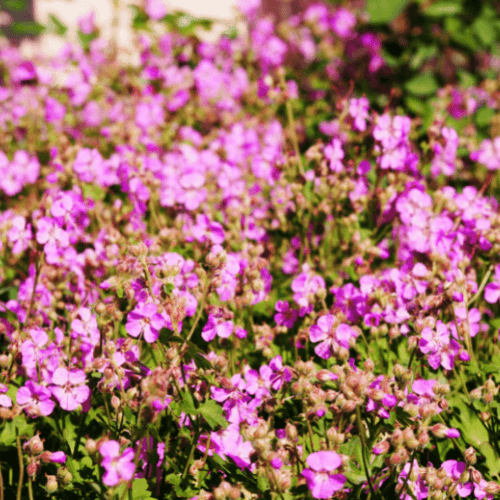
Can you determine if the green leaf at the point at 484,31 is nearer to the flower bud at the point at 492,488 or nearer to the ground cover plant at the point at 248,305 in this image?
the ground cover plant at the point at 248,305

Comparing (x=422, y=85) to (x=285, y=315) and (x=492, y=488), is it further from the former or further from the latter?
(x=492, y=488)

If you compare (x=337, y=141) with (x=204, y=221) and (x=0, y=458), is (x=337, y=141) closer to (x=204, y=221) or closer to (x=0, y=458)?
(x=204, y=221)

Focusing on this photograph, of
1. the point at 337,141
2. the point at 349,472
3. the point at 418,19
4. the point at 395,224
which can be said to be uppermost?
the point at 418,19

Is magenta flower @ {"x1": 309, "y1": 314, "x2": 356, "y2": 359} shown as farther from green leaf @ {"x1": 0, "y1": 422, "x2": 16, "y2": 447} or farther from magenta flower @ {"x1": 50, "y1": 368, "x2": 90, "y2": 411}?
green leaf @ {"x1": 0, "y1": 422, "x2": 16, "y2": 447}

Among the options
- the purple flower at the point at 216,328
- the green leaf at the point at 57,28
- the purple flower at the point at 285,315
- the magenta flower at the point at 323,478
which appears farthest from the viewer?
the green leaf at the point at 57,28

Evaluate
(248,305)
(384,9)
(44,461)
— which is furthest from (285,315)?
(384,9)

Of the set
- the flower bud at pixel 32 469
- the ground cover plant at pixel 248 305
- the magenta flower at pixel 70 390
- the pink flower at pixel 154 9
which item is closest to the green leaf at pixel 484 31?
the ground cover plant at pixel 248 305

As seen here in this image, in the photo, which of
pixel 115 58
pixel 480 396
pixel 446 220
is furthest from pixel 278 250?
pixel 115 58
